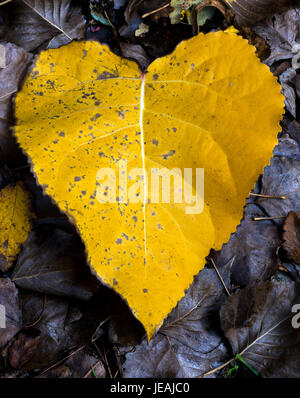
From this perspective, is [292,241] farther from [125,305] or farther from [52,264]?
[52,264]

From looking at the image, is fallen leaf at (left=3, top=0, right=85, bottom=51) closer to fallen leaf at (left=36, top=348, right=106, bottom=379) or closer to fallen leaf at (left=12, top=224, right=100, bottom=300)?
fallen leaf at (left=12, top=224, right=100, bottom=300)

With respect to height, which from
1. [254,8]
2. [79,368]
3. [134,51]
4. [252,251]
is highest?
[254,8]

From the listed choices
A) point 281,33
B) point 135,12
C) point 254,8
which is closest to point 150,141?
point 135,12

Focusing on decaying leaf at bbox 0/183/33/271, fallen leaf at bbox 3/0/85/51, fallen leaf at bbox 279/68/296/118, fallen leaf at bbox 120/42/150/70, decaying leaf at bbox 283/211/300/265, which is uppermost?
fallen leaf at bbox 3/0/85/51

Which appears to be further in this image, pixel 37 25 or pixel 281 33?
pixel 281 33

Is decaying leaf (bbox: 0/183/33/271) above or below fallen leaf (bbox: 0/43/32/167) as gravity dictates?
below

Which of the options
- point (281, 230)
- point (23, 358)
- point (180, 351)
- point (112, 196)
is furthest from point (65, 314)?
point (281, 230)

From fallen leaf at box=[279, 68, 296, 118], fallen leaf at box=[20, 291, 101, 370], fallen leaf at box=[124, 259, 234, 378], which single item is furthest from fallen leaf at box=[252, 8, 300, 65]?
fallen leaf at box=[20, 291, 101, 370]
